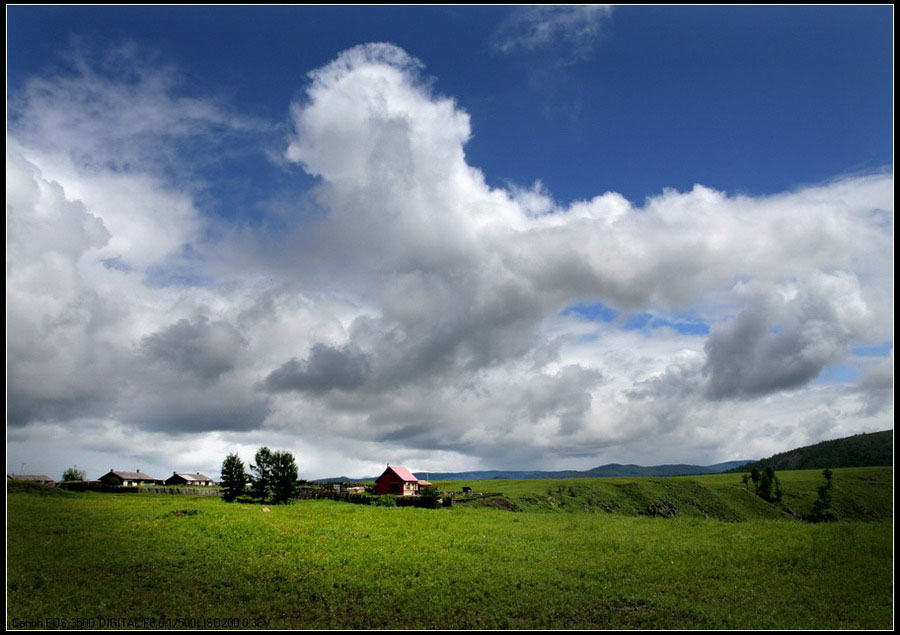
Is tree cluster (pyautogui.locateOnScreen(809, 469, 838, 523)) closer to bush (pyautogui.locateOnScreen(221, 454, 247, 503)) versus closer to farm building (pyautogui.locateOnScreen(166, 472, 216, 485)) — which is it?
bush (pyautogui.locateOnScreen(221, 454, 247, 503))

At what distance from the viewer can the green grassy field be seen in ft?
68.3

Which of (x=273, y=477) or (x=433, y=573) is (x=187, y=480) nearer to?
(x=273, y=477)

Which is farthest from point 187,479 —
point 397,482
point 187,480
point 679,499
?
point 679,499

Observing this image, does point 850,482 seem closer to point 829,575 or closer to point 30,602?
point 829,575

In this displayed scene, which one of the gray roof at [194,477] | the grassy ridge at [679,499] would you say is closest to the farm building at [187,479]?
the gray roof at [194,477]

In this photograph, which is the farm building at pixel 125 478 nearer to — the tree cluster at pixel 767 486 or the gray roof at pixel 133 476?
the gray roof at pixel 133 476

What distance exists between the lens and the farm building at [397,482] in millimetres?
86125

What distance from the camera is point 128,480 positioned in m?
136

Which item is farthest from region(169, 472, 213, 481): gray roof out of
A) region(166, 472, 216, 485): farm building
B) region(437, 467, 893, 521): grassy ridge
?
region(437, 467, 893, 521): grassy ridge

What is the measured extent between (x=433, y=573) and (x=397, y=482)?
6252 cm

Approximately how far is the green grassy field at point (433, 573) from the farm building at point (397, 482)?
43.5m

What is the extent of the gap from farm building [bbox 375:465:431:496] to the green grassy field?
43.5 m

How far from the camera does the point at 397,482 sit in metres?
86.7

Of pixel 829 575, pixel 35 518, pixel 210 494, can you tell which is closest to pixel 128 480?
pixel 210 494
